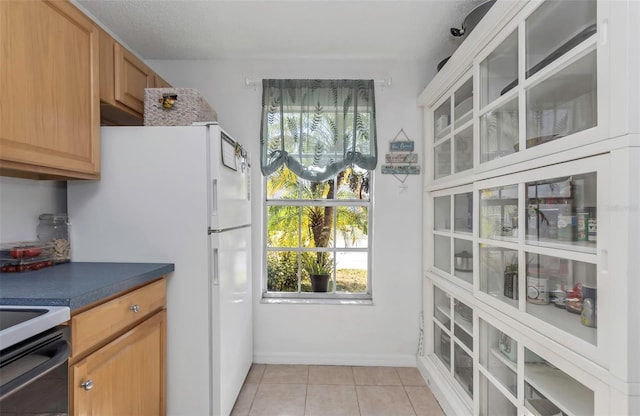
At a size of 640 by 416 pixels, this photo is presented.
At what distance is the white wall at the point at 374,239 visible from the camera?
2.40 m

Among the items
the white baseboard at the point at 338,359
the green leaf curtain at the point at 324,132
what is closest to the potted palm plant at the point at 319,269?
the white baseboard at the point at 338,359

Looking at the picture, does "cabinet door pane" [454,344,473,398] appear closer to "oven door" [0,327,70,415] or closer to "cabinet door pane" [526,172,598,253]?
"cabinet door pane" [526,172,598,253]

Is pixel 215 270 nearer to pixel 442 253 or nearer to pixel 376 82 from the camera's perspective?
pixel 442 253

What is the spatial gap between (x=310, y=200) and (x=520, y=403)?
69.6 inches

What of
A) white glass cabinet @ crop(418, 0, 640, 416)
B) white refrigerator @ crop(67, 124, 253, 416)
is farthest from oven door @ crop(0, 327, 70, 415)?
white glass cabinet @ crop(418, 0, 640, 416)

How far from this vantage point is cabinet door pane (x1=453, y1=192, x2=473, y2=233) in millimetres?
1781

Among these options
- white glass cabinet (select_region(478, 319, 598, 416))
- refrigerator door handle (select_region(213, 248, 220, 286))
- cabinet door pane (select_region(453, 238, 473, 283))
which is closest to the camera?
white glass cabinet (select_region(478, 319, 598, 416))

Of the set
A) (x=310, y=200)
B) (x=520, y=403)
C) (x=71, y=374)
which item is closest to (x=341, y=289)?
(x=310, y=200)

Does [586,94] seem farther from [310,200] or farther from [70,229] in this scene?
[70,229]

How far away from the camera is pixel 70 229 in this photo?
5.32ft

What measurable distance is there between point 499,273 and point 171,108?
6.19 feet

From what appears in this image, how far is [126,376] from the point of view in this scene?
4.27ft

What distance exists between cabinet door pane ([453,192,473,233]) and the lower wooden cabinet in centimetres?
172

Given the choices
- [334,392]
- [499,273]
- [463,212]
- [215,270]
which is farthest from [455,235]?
[215,270]
